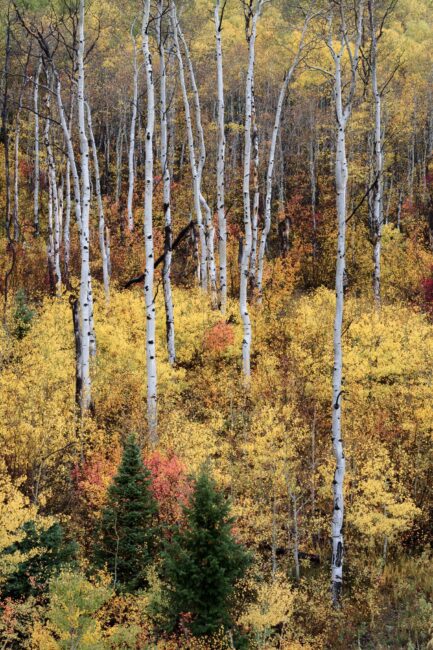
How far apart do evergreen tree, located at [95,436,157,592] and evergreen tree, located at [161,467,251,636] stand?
1.40 metres

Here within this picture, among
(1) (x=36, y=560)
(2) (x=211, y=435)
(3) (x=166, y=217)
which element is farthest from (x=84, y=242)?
(1) (x=36, y=560)

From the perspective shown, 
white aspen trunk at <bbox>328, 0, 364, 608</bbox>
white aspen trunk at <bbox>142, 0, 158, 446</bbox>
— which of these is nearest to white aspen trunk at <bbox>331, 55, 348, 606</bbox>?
white aspen trunk at <bbox>328, 0, 364, 608</bbox>

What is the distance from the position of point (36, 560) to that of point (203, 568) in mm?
3353

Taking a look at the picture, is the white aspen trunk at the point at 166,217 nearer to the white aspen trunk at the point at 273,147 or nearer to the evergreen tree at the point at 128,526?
the white aspen trunk at the point at 273,147

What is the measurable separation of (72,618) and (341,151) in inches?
358

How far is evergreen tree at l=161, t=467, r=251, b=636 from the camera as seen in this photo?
9617mm

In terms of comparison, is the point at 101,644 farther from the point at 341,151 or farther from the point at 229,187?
the point at 229,187

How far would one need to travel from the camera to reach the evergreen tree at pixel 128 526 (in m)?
11.3

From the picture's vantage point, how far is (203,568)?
972 cm

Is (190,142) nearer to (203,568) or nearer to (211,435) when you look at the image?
(211,435)

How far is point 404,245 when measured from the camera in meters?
30.6

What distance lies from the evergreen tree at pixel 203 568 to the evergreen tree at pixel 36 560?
2.12 meters

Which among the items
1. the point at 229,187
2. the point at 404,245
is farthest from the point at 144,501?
the point at 229,187

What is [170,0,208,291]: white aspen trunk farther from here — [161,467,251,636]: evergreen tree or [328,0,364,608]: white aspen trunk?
[161,467,251,636]: evergreen tree
